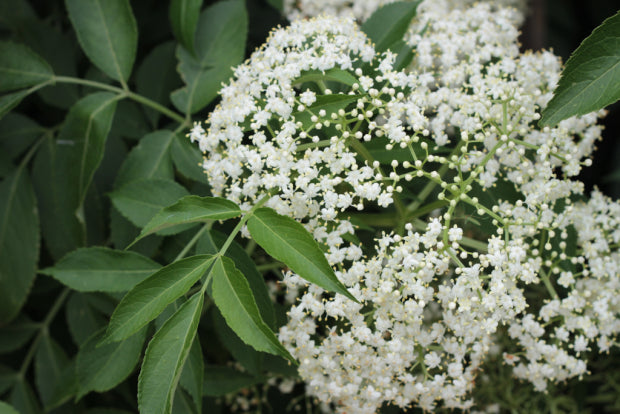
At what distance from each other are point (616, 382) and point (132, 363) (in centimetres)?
141

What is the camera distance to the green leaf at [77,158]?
1.50m

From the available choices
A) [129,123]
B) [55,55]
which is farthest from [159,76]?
[55,55]

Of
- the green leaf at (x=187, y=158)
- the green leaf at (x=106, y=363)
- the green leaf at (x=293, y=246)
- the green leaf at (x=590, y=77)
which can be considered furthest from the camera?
the green leaf at (x=187, y=158)

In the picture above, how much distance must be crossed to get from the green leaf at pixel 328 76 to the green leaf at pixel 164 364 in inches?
21.5

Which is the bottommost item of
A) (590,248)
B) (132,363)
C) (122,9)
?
(132,363)

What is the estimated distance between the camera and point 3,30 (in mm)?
1918

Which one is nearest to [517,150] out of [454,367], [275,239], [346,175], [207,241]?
[346,175]

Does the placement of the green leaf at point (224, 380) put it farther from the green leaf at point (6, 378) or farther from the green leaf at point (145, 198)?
the green leaf at point (6, 378)

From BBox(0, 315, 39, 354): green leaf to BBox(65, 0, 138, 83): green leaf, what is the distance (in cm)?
82

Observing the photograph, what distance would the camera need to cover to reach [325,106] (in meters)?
1.18

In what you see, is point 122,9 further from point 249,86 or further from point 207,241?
point 207,241

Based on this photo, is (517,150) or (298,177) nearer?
(298,177)

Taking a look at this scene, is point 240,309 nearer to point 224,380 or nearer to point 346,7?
point 224,380

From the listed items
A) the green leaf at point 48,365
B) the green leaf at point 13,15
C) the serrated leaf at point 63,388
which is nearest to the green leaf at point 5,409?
the serrated leaf at point 63,388
